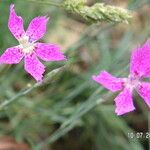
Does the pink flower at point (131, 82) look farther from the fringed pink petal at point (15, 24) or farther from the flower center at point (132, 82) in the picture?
the fringed pink petal at point (15, 24)

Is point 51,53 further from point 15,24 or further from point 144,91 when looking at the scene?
point 144,91

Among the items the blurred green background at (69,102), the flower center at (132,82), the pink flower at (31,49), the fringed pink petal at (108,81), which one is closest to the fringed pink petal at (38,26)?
the pink flower at (31,49)

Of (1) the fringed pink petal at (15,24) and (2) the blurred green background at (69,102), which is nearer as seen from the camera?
(1) the fringed pink petal at (15,24)

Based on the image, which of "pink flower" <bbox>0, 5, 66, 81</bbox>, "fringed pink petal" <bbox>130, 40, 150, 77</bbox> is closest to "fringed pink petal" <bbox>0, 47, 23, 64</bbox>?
A: "pink flower" <bbox>0, 5, 66, 81</bbox>

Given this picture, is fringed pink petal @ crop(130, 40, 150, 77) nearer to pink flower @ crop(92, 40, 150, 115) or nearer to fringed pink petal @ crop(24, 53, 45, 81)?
pink flower @ crop(92, 40, 150, 115)

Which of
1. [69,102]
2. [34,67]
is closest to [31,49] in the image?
[34,67]

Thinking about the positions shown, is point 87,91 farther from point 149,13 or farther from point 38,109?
point 149,13

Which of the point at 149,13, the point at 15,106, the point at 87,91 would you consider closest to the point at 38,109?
the point at 15,106
